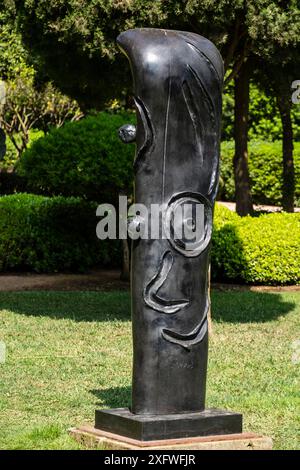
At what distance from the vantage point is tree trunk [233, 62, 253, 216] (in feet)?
46.6

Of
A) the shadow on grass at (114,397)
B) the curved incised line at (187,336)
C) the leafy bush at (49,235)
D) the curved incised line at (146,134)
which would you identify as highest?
the curved incised line at (146,134)

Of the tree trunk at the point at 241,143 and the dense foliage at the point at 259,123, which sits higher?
the dense foliage at the point at 259,123

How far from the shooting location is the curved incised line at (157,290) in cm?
541

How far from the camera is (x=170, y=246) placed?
17.9 ft

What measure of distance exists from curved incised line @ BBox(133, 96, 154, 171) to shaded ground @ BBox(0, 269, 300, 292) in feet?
25.1

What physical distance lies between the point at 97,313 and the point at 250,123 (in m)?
15.7

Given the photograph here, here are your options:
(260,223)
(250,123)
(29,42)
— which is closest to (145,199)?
(29,42)

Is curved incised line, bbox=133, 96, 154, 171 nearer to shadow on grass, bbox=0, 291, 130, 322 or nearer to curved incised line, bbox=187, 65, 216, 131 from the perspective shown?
curved incised line, bbox=187, 65, 216, 131

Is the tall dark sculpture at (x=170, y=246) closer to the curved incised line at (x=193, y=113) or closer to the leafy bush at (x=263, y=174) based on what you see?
the curved incised line at (x=193, y=113)

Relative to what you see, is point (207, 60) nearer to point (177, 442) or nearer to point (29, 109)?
point (177, 442)

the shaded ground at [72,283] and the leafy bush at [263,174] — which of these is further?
the leafy bush at [263,174]

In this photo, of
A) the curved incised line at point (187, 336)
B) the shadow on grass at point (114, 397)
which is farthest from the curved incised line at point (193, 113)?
the shadow on grass at point (114, 397)

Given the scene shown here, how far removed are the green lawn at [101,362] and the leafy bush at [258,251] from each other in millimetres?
826

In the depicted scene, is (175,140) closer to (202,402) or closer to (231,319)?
(202,402)
